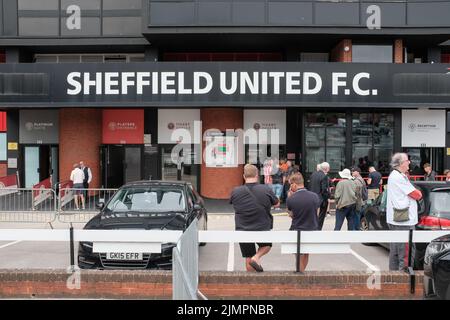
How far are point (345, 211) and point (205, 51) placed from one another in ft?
42.2

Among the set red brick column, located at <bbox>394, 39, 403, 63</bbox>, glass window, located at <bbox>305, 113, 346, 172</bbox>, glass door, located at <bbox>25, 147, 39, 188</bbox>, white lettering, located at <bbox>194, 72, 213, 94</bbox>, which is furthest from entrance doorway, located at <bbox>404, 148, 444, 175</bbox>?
glass door, located at <bbox>25, 147, 39, 188</bbox>

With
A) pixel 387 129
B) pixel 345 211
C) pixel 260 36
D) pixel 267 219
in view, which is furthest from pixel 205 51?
pixel 267 219

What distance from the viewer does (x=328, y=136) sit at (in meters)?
18.4

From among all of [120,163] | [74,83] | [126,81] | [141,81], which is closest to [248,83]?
[141,81]

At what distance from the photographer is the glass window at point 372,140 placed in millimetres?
18375

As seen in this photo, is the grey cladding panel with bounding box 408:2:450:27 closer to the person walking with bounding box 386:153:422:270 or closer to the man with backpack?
the man with backpack

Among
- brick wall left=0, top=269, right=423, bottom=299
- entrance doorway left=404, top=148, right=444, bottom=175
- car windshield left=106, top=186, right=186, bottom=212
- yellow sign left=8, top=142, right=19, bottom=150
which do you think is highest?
yellow sign left=8, top=142, right=19, bottom=150

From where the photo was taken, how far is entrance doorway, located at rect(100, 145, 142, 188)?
2050 cm

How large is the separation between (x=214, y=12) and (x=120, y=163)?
748cm

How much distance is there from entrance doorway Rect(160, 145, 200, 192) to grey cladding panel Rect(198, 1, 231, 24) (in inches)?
200

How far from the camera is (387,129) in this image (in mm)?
18406

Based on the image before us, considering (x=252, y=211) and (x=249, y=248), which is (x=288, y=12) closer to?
(x=252, y=211)

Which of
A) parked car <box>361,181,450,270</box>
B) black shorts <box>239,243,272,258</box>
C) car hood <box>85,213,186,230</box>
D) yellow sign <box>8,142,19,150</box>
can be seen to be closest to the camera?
black shorts <box>239,243,272,258</box>

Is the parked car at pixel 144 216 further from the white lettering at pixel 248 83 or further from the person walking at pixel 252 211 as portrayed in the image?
the white lettering at pixel 248 83
